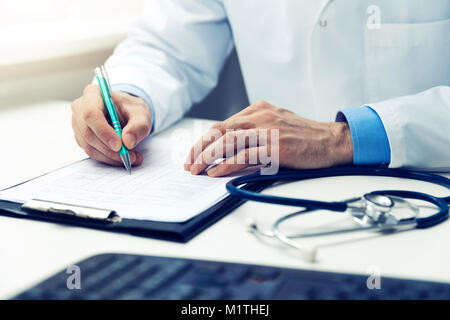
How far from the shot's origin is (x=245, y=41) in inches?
43.9

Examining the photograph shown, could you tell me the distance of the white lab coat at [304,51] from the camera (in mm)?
909

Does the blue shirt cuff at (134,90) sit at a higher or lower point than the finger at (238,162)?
higher

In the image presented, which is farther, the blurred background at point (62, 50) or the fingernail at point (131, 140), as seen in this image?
the blurred background at point (62, 50)

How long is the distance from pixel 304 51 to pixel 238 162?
48 centimetres

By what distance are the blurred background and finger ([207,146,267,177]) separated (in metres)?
0.73

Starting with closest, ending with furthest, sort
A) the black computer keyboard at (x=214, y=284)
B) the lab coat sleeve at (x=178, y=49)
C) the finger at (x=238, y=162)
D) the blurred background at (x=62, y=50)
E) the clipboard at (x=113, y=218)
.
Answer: the black computer keyboard at (x=214, y=284)
the clipboard at (x=113, y=218)
the finger at (x=238, y=162)
the lab coat sleeve at (x=178, y=49)
the blurred background at (x=62, y=50)

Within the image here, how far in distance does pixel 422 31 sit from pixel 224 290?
730 mm

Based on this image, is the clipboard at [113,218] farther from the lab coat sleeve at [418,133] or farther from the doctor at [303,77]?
the lab coat sleeve at [418,133]

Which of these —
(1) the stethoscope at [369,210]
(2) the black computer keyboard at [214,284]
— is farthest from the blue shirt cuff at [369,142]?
(2) the black computer keyboard at [214,284]

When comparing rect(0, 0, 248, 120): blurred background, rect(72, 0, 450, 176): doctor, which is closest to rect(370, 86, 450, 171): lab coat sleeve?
rect(72, 0, 450, 176): doctor


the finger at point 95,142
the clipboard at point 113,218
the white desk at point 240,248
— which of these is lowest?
the white desk at point 240,248

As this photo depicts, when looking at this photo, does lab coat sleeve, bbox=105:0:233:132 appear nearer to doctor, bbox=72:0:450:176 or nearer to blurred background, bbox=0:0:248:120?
doctor, bbox=72:0:450:176

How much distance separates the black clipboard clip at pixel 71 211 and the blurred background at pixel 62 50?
0.69 meters

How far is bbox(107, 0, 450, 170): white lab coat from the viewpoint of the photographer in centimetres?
91
